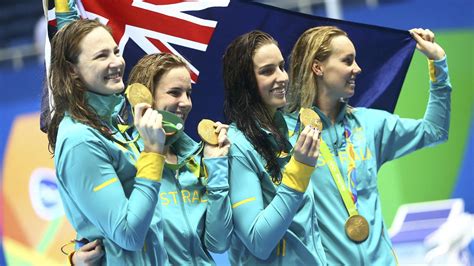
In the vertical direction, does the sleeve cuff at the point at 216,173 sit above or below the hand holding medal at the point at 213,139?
below

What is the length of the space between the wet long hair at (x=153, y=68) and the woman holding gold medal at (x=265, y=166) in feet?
0.89

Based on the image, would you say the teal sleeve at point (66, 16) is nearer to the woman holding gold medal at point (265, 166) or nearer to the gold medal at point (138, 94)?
the woman holding gold medal at point (265, 166)

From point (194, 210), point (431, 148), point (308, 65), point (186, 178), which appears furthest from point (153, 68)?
point (431, 148)

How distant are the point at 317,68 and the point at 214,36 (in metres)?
0.54

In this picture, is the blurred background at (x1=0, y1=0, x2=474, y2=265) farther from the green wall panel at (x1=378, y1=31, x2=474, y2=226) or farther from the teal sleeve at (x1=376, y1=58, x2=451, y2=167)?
the teal sleeve at (x1=376, y1=58, x2=451, y2=167)

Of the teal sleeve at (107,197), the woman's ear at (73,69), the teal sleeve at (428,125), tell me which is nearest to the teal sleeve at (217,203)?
Result: the teal sleeve at (107,197)

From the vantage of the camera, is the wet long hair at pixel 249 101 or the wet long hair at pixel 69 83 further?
the wet long hair at pixel 249 101

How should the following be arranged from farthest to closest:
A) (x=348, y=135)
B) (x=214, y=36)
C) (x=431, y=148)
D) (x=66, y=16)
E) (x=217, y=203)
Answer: (x=431, y=148) < (x=214, y=36) < (x=348, y=135) < (x=66, y=16) < (x=217, y=203)

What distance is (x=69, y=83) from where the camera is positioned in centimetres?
319

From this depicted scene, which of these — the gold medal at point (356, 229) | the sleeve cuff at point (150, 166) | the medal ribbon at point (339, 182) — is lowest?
the gold medal at point (356, 229)

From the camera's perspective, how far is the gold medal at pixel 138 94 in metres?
3.19

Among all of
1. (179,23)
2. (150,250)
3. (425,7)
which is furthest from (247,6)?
(425,7)

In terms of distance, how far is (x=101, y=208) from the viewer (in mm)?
2992

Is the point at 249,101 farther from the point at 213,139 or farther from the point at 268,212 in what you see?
the point at 268,212
